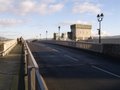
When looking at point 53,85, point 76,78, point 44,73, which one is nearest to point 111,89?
point 53,85

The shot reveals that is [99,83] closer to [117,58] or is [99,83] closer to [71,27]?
[117,58]

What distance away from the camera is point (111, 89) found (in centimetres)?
1217

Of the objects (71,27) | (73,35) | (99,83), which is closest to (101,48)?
(99,83)

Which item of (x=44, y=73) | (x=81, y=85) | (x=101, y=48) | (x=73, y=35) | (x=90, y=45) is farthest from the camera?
(x=73, y=35)

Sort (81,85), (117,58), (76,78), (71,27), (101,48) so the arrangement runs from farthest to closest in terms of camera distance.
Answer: (71,27)
(101,48)
(117,58)
(76,78)
(81,85)

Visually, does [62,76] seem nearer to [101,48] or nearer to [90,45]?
[101,48]

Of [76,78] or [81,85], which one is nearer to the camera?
[81,85]

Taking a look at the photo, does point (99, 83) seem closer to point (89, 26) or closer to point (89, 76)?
point (89, 76)

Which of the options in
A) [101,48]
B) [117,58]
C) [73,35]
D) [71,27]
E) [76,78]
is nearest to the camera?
[76,78]

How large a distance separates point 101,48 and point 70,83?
792 inches

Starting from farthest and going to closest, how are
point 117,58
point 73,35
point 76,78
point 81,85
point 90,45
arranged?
point 73,35
point 90,45
point 117,58
point 76,78
point 81,85

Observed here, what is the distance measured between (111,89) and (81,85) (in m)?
1.56

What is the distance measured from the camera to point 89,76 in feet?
52.8

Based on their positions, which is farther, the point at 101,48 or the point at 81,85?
the point at 101,48
